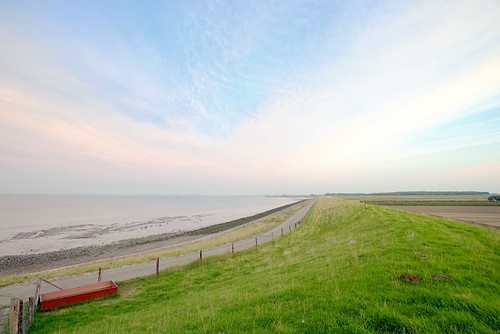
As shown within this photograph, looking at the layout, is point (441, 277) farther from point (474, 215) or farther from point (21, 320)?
point (474, 215)

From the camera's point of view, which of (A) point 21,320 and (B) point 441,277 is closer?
(B) point 441,277

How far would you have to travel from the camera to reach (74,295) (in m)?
13.3

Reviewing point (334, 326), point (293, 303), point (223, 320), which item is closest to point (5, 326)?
point (223, 320)

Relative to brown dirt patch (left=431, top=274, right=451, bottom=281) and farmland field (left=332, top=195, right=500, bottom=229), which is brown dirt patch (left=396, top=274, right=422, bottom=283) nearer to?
brown dirt patch (left=431, top=274, right=451, bottom=281)

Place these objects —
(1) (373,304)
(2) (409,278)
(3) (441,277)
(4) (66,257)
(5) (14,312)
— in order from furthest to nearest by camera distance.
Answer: (4) (66,257) < (5) (14,312) < (2) (409,278) < (3) (441,277) < (1) (373,304)

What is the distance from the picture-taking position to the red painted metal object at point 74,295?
41.1ft

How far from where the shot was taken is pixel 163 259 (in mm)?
25234

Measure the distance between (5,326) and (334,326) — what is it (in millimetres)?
14395

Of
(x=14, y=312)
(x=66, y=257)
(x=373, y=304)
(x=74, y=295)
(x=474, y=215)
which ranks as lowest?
(x=66, y=257)

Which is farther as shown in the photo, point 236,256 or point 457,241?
point 236,256

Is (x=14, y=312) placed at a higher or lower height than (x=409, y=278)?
lower

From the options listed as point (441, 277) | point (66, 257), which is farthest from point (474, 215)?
point (66, 257)

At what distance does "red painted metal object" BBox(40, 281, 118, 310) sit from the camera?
41.1 feet

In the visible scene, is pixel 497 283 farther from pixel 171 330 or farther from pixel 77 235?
pixel 77 235
